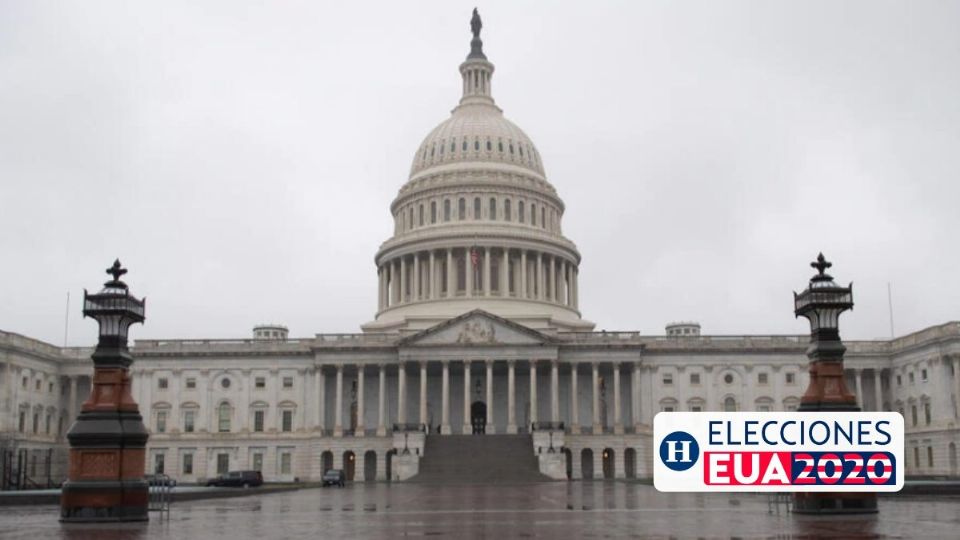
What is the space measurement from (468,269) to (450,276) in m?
2.29

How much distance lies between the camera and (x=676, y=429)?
27.6m

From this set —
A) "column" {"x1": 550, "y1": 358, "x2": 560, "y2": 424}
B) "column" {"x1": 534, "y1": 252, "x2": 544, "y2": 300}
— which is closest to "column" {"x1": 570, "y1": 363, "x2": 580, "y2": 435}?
"column" {"x1": 550, "y1": 358, "x2": 560, "y2": 424}

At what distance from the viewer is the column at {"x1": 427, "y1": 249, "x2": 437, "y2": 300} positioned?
132 m

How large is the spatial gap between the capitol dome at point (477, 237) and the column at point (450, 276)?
0.39ft

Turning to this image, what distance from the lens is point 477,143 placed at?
141 metres

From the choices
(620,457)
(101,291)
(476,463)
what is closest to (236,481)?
(476,463)

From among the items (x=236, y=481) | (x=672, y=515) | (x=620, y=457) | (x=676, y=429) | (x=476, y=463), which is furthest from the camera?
(x=620, y=457)

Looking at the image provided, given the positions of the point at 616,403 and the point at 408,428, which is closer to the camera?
the point at 408,428

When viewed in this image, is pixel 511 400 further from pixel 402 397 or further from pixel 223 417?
pixel 223 417

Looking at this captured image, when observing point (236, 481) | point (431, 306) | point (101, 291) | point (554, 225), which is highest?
point (554, 225)

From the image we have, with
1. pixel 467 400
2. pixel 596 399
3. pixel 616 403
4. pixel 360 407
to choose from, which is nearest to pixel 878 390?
pixel 616 403

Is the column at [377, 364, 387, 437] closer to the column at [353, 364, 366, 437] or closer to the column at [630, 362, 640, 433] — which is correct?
the column at [353, 364, 366, 437]

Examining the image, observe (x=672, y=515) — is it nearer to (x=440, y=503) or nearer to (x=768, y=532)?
(x=768, y=532)

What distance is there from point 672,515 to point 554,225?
10450cm
